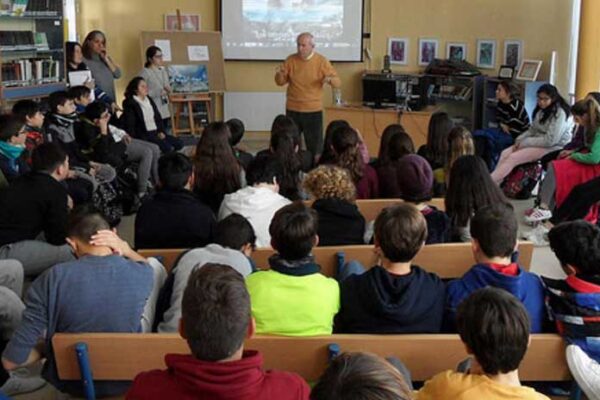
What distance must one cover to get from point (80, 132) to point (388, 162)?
2.66m

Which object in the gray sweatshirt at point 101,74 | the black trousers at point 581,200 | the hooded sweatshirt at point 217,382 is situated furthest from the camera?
the gray sweatshirt at point 101,74

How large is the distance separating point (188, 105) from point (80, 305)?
23.2 ft

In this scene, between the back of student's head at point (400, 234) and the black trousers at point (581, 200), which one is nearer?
the back of student's head at point (400, 234)

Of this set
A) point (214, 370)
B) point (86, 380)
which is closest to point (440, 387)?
point (214, 370)

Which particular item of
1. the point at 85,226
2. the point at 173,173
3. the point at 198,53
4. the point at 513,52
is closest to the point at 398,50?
the point at 513,52

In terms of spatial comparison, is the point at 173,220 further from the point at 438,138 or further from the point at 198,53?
the point at 198,53

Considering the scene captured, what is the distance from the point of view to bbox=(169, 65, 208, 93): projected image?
363 inches

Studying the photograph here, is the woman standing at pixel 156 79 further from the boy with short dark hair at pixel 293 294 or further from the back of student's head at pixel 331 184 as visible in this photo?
the boy with short dark hair at pixel 293 294

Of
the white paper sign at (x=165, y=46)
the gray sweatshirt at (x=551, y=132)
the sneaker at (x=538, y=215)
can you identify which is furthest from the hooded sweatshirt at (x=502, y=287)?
the white paper sign at (x=165, y=46)

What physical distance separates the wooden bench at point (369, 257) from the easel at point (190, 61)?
6098 millimetres

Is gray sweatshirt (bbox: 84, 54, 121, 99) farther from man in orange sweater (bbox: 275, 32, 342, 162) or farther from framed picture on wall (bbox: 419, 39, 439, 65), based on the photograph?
framed picture on wall (bbox: 419, 39, 439, 65)

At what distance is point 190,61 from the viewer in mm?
9242

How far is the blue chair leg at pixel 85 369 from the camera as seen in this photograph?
2.25 metres

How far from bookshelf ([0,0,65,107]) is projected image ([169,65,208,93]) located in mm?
1783
